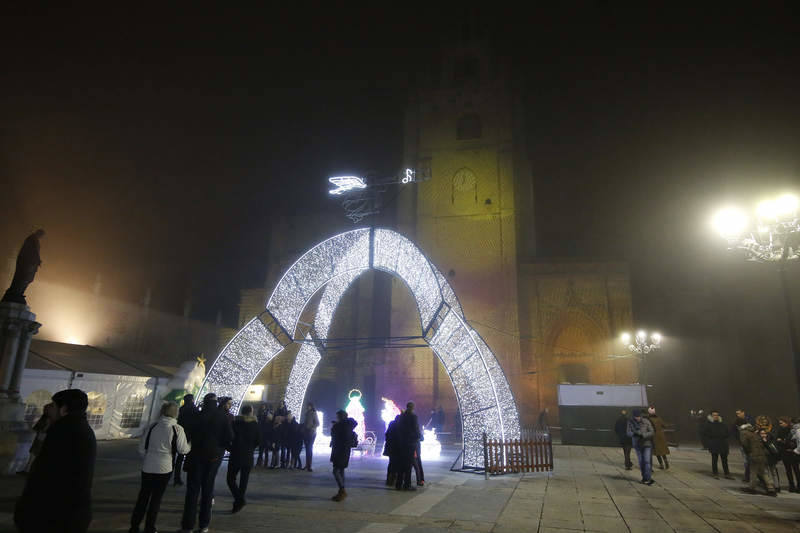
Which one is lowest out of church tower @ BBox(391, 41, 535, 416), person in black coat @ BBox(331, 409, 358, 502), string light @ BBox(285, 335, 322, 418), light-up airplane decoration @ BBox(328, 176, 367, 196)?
person in black coat @ BBox(331, 409, 358, 502)

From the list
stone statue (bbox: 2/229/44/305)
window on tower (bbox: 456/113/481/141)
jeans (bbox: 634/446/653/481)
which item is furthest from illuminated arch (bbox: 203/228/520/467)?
window on tower (bbox: 456/113/481/141)

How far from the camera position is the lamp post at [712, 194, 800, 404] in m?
8.88

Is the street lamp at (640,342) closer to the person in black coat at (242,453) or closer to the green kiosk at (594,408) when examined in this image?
the green kiosk at (594,408)

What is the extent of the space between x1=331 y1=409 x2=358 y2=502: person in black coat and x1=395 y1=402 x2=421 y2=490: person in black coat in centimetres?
122

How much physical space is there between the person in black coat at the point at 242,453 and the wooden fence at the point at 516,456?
5.59 meters

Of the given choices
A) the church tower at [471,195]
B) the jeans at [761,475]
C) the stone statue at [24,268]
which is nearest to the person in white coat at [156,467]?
the stone statue at [24,268]

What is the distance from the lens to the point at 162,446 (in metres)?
5.38

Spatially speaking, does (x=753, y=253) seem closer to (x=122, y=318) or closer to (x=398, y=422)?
(x=398, y=422)

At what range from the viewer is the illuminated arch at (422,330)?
1121cm

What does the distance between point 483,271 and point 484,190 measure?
216 inches

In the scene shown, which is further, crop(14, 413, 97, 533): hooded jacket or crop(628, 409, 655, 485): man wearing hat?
crop(628, 409, 655, 485): man wearing hat

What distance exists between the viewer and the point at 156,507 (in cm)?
539

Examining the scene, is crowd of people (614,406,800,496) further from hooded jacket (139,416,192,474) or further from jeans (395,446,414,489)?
hooded jacket (139,416,192,474)

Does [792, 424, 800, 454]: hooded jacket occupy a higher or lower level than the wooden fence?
higher
